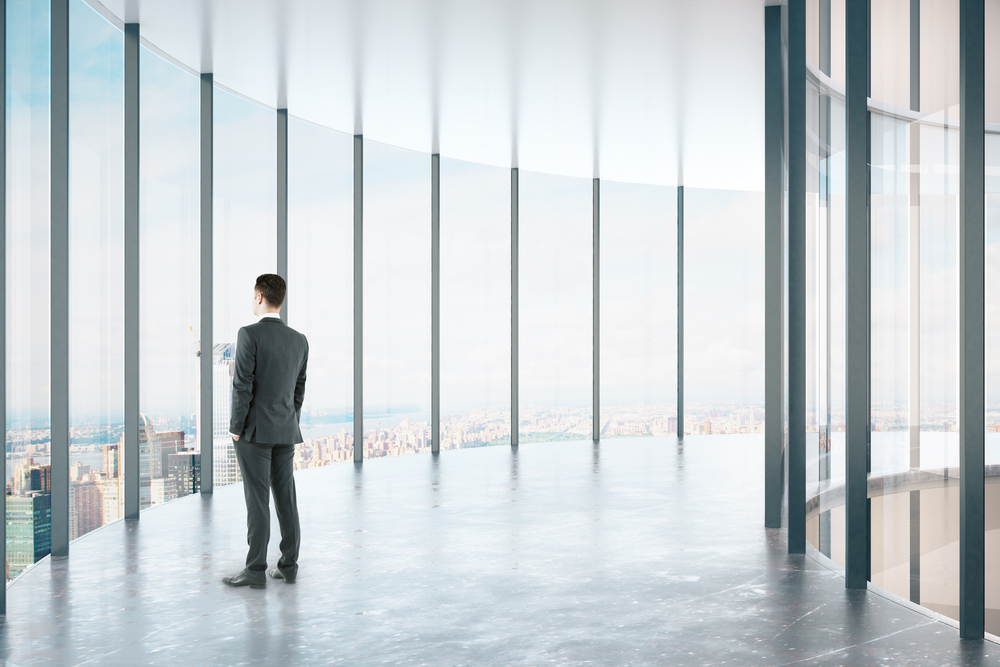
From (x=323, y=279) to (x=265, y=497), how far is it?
463 cm

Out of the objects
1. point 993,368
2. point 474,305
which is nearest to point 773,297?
point 993,368

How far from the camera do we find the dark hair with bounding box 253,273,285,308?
426 cm

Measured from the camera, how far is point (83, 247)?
534 centimetres

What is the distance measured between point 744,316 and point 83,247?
9131 mm

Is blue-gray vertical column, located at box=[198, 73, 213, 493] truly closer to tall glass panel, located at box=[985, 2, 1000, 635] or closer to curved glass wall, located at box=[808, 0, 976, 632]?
curved glass wall, located at box=[808, 0, 976, 632]

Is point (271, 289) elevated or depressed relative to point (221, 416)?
elevated

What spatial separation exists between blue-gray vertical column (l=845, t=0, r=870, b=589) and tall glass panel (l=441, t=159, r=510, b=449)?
6.44 meters

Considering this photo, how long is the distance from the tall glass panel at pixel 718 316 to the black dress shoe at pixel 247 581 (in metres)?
8.42

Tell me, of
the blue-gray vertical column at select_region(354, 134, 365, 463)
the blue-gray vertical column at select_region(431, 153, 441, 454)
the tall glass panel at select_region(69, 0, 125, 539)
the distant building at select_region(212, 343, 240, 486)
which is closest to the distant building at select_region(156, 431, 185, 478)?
the distant building at select_region(212, 343, 240, 486)

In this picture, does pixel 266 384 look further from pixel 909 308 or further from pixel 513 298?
pixel 513 298

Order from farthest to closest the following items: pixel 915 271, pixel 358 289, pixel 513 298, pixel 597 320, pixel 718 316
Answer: pixel 718 316 < pixel 597 320 < pixel 513 298 < pixel 358 289 < pixel 915 271

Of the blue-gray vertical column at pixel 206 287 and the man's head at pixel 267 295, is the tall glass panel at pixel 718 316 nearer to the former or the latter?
the blue-gray vertical column at pixel 206 287

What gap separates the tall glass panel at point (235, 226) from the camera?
23.0ft

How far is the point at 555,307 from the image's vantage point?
1077 centimetres
